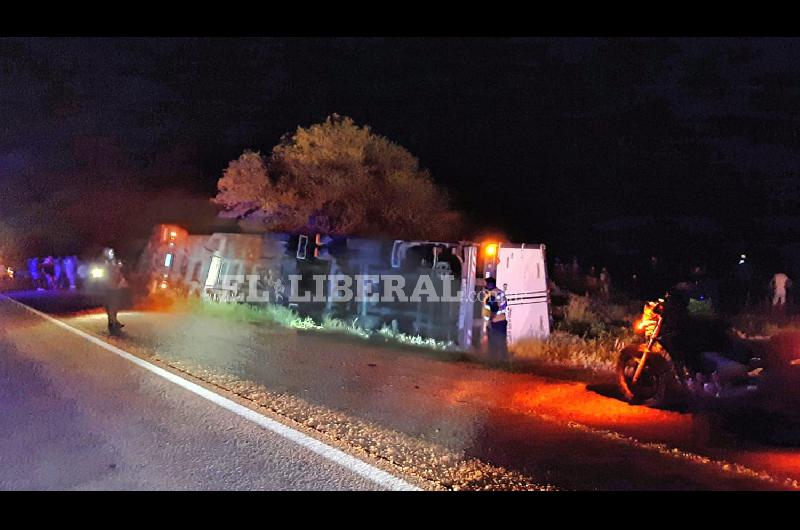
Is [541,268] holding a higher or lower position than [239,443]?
higher

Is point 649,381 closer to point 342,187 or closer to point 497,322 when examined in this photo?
point 497,322

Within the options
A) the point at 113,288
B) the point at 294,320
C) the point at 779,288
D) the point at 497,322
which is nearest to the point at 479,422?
the point at 497,322

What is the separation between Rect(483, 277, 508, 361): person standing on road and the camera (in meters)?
9.47

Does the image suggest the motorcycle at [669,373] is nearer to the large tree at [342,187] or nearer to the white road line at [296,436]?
the white road line at [296,436]

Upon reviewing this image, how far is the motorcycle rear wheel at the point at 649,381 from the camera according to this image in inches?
273

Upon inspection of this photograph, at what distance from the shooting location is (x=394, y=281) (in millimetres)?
11266

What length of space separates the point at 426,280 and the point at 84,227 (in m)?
40.8

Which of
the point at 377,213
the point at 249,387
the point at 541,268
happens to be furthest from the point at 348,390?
the point at 377,213

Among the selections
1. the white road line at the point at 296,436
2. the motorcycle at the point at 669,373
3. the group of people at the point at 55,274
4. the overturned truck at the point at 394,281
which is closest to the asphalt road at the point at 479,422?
the white road line at the point at 296,436

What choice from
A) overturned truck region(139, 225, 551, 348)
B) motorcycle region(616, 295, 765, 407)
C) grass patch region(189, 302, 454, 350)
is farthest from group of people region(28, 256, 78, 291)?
motorcycle region(616, 295, 765, 407)

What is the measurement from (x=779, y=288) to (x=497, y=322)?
9282mm

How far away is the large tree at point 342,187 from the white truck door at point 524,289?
29.6ft

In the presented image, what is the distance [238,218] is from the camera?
21859 millimetres
